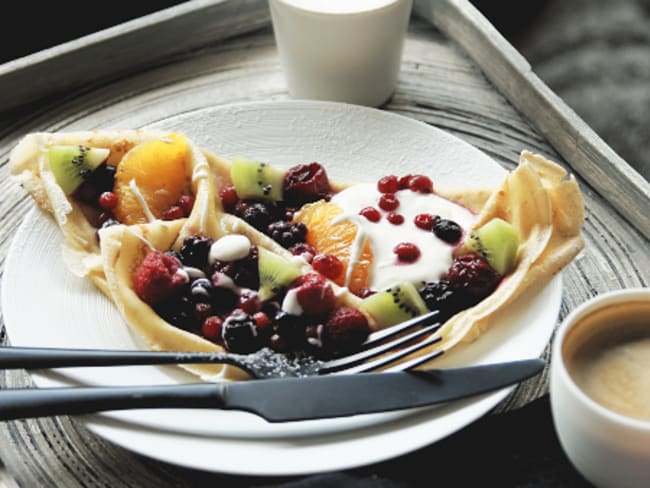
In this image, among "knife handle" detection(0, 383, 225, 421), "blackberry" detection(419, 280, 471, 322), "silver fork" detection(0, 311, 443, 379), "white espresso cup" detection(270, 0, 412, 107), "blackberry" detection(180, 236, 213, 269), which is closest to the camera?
"knife handle" detection(0, 383, 225, 421)

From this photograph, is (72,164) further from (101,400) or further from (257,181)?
(101,400)

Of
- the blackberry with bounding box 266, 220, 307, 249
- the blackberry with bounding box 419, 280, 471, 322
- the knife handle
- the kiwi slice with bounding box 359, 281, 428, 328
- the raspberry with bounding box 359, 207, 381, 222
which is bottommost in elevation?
the blackberry with bounding box 419, 280, 471, 322

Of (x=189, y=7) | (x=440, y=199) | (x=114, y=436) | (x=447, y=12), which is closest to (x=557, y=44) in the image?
(x=447, y=12)

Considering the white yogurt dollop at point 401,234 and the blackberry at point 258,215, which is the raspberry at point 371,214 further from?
the blackberry at point 258,215

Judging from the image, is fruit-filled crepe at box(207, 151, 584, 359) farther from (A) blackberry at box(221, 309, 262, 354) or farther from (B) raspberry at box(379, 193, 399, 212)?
(A) blackberry at box(221, 309, 262, 354)

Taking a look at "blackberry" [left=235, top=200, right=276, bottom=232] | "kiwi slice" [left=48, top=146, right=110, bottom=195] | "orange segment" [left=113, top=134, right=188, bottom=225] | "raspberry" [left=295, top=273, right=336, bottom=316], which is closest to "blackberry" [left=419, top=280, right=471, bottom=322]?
"raspberry" [left=295, top=273, right=336, bottom=316]

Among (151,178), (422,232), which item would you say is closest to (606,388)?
(422,232)
